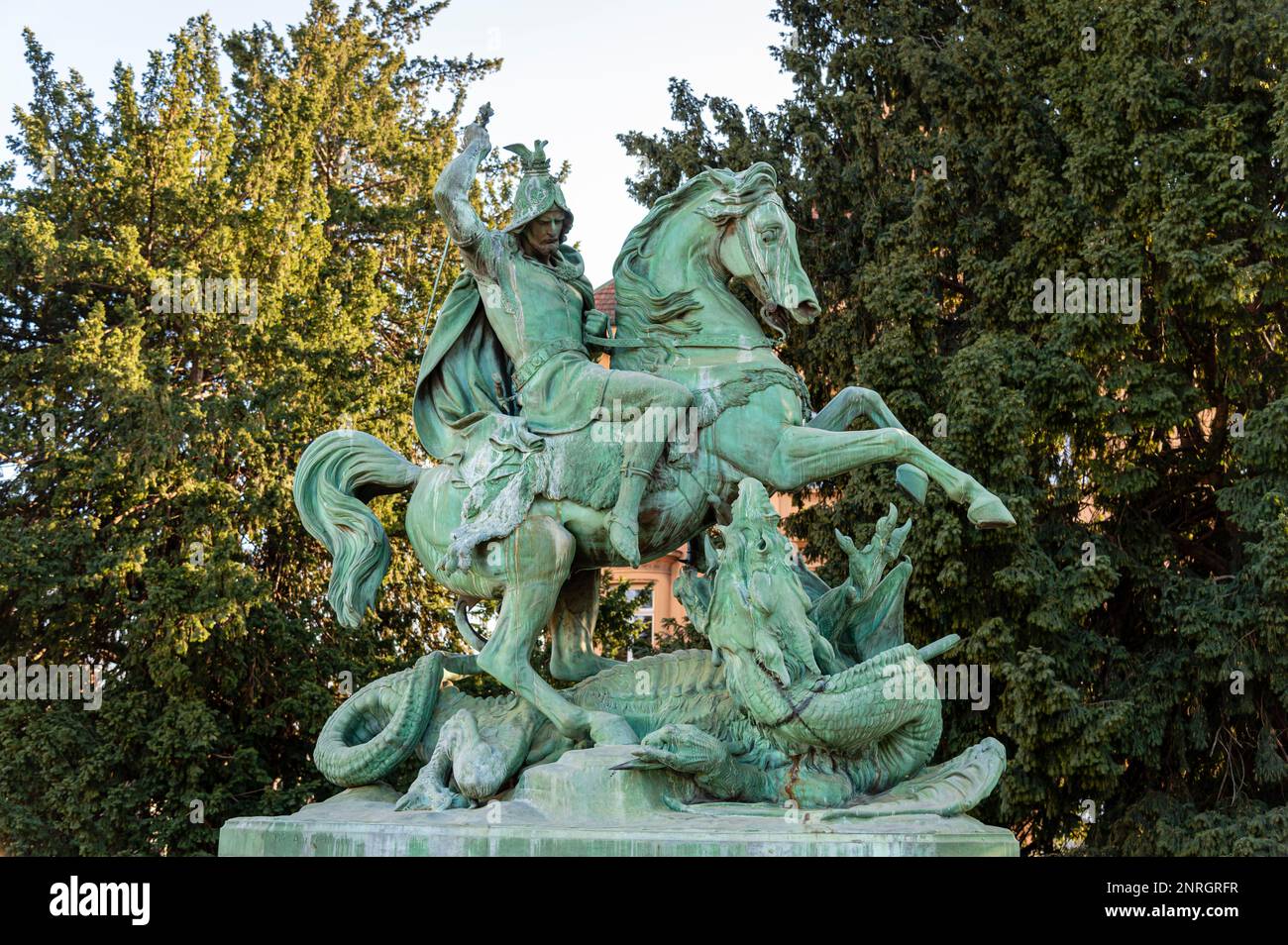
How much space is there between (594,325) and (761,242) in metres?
0.95

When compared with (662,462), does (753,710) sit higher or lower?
lower

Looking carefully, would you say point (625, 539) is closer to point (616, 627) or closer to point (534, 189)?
point (534, 189)

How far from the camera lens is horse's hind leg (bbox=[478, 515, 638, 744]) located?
6.98 metres

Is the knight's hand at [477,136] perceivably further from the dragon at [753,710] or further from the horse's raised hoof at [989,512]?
the horse's raised hoof at [989,512]

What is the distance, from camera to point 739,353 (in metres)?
7.29

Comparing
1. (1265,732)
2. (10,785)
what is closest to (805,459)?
(1265,732)

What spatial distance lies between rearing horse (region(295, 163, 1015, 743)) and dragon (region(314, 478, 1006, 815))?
0.74ft

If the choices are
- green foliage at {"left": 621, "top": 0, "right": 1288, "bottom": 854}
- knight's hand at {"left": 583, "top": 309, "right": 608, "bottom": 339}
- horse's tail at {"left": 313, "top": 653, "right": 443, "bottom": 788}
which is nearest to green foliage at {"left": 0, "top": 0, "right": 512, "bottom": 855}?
green foliage at {"left": 621, "top": 0, "right": 1288, "bottom": 854}

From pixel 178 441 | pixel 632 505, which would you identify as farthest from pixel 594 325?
pixel 178 441

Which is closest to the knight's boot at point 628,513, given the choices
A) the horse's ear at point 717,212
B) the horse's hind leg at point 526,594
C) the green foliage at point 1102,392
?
the horse's hind leg at point 526,594

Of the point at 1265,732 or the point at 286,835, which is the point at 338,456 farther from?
the point at 1265,732

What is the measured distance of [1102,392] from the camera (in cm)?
1404

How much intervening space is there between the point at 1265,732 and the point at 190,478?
10572mm

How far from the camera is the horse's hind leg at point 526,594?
6984mm
